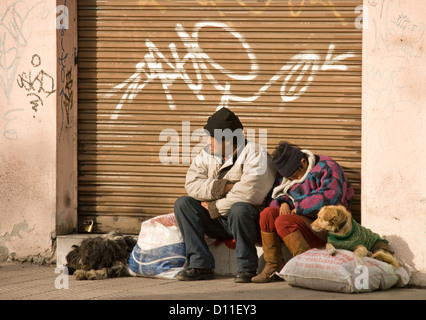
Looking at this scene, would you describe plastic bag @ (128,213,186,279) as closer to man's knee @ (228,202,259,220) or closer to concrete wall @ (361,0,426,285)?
man's knee @ (228,202,259,220)

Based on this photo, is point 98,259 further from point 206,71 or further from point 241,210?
point 206,71

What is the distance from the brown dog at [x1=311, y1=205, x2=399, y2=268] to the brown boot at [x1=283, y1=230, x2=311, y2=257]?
0.58 feet

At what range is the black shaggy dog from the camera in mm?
6473

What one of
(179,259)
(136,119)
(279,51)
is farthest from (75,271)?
(279,51)

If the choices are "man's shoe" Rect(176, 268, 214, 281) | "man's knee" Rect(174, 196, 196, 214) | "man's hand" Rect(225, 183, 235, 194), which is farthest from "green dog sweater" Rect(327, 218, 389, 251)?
"man's knee" Rect(174, 196, 196, 214)

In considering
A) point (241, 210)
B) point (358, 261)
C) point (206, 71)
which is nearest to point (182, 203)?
point (241, 210)

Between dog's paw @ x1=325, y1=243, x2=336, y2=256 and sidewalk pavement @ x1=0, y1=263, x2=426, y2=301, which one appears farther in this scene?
dog's paw @ x1=325, y1=243, x2=336, y2=256

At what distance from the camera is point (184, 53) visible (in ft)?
23.7

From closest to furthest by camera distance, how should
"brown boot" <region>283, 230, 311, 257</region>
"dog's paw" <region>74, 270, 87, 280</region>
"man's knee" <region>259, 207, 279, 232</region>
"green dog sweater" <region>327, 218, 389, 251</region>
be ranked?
"green dog sweater" <region>327, 218, 389, 251</region>
"brown boot" <region>283, 230, 311, 257</region>
"man's knee" <region>259, 207, 279, 232</region>
"dog's paw" <region>74, 270, 87, 280</region>

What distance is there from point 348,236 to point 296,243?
1.49 ft

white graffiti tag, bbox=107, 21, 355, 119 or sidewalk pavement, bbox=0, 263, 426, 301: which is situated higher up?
white graffiti tag, bbox=107, 21, 355, 119

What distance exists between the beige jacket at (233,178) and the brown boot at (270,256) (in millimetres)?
370

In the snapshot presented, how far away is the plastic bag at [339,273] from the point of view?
560cm

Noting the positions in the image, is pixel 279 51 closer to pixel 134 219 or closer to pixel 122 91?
pixel 122 91
